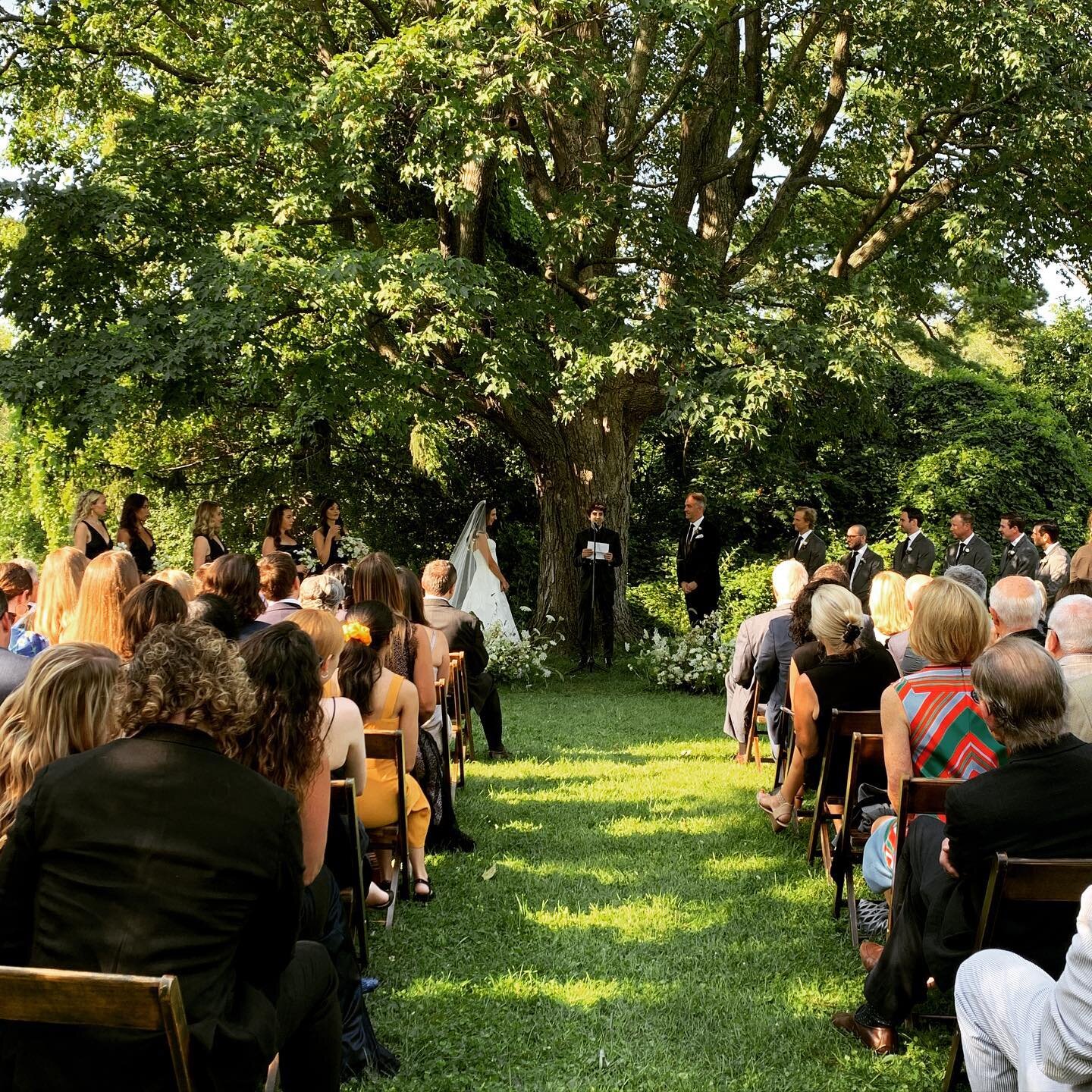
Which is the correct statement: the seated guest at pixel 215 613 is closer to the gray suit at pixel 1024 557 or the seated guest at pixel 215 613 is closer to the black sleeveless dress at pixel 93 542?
the black sleeveless dress at pixel 93 542

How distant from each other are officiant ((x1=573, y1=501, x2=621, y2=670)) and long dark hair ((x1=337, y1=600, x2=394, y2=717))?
9.00 m

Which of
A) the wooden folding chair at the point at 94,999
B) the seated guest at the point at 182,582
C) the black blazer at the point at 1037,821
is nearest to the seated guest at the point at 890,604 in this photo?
the black blazer at the point at 1037,821

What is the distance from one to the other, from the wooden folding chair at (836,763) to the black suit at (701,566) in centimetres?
795

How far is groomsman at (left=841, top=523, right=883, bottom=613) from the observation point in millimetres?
12852

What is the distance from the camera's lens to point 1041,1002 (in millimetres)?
2715

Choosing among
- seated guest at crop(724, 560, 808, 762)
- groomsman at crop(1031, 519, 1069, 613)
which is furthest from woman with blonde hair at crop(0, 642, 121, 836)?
groomsman at crop(1031, 519, 1069, 613)

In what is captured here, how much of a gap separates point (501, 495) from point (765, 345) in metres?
7.90

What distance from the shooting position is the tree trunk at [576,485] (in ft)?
50.6

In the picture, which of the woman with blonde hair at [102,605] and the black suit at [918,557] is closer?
the woman with blonde hair at [102,605]

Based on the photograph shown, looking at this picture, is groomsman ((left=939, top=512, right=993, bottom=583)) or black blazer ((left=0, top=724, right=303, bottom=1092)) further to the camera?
groomsman ((left=939, top=512, right=993, bottom=583))

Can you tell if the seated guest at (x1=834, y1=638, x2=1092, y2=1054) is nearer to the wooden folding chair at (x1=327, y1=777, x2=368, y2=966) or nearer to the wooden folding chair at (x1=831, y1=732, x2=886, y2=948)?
the wooden folding chair at (x1=831, y1=732, x2=886, y2=948)

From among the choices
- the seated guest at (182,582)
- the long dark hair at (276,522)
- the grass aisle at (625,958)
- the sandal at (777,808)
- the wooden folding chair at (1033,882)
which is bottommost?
the grass aisle at (625,958)

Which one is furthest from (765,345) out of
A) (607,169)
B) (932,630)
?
(932,630)

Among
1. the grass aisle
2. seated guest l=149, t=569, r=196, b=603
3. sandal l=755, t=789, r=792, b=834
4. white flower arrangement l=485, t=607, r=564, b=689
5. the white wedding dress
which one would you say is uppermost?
seated guest l=149, t=569, r=196, b=603
